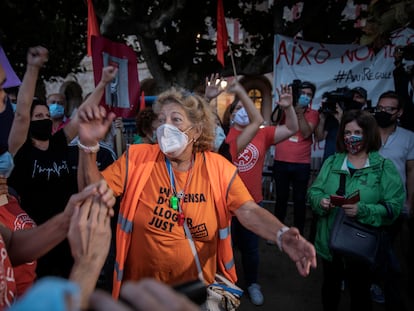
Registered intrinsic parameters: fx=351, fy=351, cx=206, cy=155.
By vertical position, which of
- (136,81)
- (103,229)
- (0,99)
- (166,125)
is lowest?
(103,229)

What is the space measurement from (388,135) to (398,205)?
1179mm

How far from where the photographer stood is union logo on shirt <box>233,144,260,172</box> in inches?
144

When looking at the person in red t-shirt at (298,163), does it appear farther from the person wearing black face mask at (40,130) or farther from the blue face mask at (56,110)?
the person wearing black face mask at (40,130)

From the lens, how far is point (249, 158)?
12.1 ft

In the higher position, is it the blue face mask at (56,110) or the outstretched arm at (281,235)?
the blue face mask at (56,110)

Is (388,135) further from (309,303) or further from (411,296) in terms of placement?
(309,303)

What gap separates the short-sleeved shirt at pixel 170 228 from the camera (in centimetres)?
193

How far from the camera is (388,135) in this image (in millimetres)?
3502

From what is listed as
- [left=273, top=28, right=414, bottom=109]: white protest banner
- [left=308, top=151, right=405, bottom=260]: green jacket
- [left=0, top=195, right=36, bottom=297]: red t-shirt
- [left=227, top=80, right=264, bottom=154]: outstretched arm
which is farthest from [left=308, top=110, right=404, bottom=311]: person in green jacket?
[left=273, top=28, right=414, bottom=109]: white protest banner

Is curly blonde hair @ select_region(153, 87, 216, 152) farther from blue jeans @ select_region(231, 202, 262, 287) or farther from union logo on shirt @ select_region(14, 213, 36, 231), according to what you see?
blue jeans @ select_region(231, 202, 262, 287)

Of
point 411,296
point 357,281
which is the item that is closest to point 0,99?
point 357,281

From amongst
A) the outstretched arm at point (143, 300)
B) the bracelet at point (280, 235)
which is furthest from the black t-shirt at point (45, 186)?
the outstretched arm at point (143, 300)

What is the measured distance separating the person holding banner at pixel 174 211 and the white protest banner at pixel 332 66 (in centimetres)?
474

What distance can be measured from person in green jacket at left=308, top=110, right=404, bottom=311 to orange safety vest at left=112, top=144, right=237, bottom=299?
980 mm
